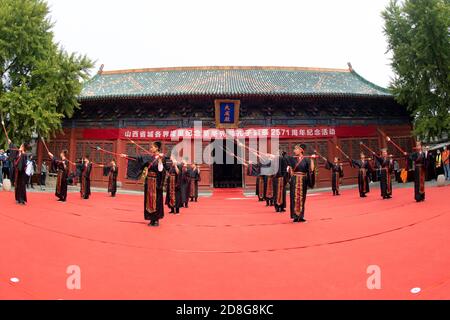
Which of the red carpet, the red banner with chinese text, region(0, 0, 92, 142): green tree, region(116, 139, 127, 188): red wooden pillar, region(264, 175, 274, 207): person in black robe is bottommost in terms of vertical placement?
the red carpet

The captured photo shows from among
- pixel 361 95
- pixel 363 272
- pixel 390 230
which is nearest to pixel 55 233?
pixel 363 272

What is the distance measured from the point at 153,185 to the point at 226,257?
285 centimetres

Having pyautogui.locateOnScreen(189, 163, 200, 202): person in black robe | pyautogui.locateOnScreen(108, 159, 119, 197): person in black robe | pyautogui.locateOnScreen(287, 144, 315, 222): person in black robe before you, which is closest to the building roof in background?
pyautogui.locateOnScreen(108, 159, 119, 197): person in black robe

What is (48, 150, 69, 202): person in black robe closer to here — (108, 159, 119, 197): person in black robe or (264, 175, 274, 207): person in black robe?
(108, 159, 119, 197): person in black robe

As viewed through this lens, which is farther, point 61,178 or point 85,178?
point 85,178

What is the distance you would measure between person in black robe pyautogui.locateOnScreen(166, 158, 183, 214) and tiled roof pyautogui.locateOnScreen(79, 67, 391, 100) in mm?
7368

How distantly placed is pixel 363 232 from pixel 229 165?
14.9m

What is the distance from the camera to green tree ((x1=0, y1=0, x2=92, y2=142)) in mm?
13164

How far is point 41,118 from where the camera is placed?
13.5 meters

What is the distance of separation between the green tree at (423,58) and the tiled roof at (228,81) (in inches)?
73.1

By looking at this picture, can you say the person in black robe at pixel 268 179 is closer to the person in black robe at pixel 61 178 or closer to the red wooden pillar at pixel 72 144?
the person in black robe at pixel 61 178

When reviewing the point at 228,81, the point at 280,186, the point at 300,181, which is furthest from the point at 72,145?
the point at 300,181

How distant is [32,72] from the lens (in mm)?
13766

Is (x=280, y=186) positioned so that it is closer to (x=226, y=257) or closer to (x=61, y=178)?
(x=226, y=257)
